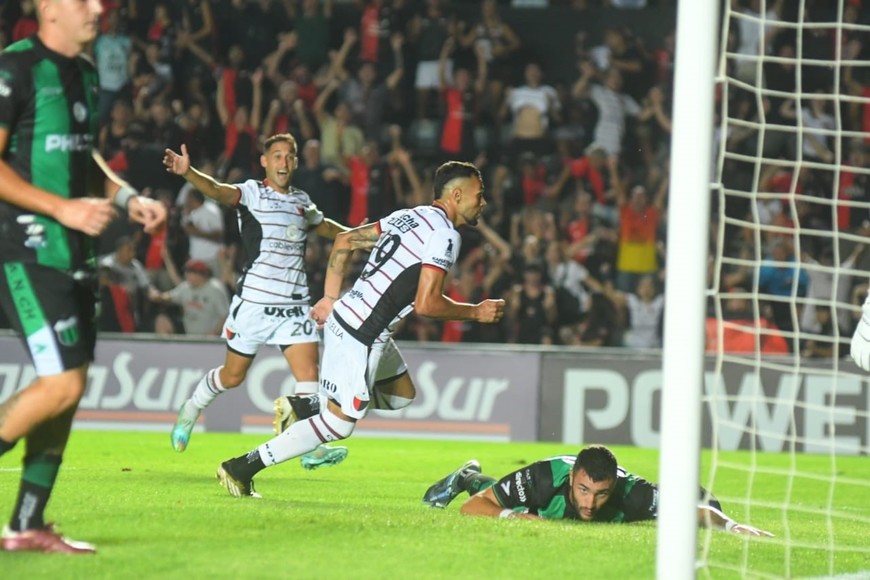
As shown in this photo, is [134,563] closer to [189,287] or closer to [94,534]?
[94,534]

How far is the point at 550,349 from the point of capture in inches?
537

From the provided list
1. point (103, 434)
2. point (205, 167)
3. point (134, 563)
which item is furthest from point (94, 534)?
point (205, 167)

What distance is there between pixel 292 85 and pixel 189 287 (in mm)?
3618

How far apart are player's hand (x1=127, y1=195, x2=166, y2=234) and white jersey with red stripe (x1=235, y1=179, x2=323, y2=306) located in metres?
4.65

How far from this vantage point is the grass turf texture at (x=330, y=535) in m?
5.00

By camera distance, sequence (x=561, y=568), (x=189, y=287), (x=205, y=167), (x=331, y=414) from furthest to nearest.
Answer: (x=205, y=167)
(x=189, y=287)
(x=331, y=414)
(x=561, y=568)

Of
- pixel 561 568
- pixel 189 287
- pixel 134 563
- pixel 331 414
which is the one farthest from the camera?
pixel 189 287

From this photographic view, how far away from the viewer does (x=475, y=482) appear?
780cm

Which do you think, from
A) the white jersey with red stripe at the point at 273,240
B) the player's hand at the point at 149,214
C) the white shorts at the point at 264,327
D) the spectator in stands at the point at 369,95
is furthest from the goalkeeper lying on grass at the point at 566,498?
the spectator in stands at the point at 369,95

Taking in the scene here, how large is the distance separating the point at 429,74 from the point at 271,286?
8.25 meters

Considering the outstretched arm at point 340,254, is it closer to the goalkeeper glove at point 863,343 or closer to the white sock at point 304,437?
the white sock at point 304,437

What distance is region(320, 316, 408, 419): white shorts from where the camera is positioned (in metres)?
7.31

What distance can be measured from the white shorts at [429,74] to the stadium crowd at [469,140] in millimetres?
30

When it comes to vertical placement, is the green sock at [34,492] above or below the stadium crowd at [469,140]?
below
